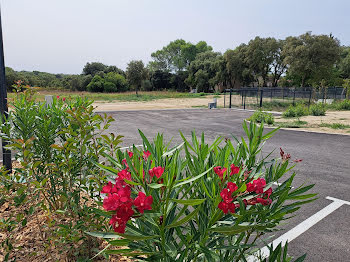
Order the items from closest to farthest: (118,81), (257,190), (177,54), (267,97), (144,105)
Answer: (257,190) < (267,97) < (144,105) < (118,81) < (177,54)

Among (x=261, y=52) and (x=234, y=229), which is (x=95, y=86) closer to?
(x=261, y=52)

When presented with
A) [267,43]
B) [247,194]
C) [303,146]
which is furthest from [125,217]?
[267,43]

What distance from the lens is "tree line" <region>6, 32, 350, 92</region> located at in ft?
98.5

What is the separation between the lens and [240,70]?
1948 inches

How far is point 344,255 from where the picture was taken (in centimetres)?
298

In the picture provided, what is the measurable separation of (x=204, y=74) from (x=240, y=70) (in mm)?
10048

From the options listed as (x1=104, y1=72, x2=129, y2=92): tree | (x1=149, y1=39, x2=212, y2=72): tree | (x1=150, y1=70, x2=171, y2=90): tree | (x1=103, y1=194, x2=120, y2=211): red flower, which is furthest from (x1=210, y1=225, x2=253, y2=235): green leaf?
(x1=149, y1=39, x2=212, y2=72): tree

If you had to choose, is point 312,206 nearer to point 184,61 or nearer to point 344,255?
point 344,255

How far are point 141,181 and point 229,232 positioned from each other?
46cm

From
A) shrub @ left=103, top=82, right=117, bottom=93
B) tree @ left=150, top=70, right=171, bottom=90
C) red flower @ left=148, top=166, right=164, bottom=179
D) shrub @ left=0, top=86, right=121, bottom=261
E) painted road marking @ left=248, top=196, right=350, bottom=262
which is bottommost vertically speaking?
painted road marking @ left=248, top=196, right=350, bottom=262

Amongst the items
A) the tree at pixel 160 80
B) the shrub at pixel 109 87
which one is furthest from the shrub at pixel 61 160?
the tree at pixel 160 80

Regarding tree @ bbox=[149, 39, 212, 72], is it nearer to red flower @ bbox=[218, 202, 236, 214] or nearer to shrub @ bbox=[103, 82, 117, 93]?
shrub @ bbox=[103, 82, 117, 93]

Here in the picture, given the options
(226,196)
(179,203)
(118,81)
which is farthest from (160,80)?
(179,203)

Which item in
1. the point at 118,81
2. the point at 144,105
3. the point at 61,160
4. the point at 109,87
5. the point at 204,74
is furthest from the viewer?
the point at 204,74
